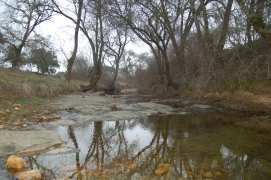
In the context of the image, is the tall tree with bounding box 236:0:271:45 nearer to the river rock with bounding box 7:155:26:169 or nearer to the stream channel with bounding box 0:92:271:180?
the stream channel with bounding box 0:92:271:180

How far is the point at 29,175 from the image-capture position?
191cm

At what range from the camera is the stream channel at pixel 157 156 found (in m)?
2.07

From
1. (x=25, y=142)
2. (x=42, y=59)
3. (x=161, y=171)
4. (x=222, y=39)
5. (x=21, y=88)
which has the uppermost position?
(x=42, y=59)

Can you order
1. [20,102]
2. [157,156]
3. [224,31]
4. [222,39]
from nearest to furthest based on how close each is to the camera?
[157,156]
[20,102]
[224,31]
[222,39]

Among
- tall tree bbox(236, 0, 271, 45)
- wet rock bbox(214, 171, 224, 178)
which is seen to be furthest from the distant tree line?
wet rock bbox(214, 171, 224, 178)

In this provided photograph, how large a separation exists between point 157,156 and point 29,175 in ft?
5.63

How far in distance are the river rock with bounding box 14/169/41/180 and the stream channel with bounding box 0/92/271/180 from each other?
64 millimetres

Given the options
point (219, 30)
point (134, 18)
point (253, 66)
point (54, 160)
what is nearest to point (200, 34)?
point (219, 30)

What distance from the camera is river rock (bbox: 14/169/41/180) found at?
1885 millimetres

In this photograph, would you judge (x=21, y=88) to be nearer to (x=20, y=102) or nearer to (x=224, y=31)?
(x=20, y=102)

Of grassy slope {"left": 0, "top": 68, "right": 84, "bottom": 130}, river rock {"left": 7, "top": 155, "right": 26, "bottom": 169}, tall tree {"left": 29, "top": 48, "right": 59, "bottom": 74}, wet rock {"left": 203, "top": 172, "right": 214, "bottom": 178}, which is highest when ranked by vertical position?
tall tree {"left": 29, "top": 48, "right": 59, "bottom": 74}

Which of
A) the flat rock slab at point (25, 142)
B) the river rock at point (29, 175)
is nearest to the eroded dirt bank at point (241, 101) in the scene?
the flat rock slab at point (25, 142)

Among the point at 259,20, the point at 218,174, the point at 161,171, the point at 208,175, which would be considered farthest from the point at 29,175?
the point at 259,20

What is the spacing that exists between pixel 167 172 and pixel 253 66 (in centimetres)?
603
